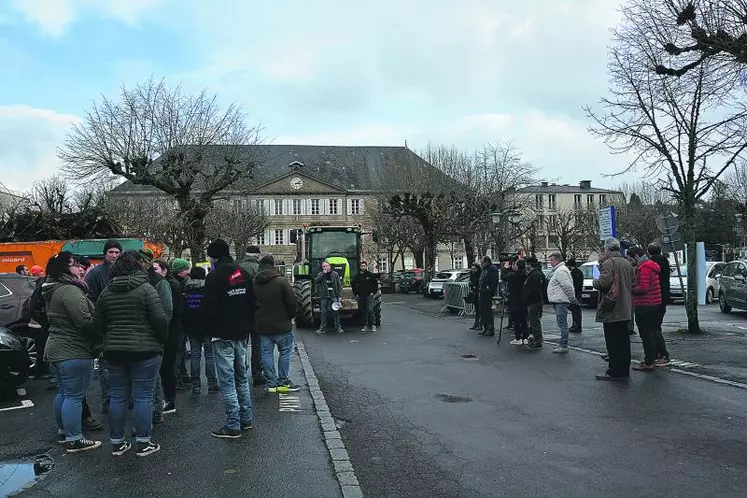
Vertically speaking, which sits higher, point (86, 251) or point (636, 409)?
point (86, 251)

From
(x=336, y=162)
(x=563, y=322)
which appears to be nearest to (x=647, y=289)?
(x=563, y=322)

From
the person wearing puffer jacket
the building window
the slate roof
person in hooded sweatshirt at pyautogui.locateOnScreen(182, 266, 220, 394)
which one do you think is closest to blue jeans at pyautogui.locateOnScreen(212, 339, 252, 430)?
person in hooded sweatshirt at pyautogui.locateOnScreen(182, 266, 220, 394)

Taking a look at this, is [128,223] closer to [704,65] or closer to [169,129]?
[169,129]

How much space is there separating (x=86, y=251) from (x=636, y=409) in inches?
698

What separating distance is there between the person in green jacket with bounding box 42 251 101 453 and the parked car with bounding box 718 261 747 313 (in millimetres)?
18787

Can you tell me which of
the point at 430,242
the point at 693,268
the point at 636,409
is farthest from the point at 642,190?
the point at 636,409

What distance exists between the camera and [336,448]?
605cm

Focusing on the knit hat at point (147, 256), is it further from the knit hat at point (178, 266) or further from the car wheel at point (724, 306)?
the car wheel at point (724, 306)

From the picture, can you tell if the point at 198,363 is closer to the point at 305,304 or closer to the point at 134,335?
the point at 134,335

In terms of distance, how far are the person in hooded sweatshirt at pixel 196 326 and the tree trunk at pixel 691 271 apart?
35.6 feet

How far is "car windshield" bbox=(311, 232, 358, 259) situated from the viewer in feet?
67.1

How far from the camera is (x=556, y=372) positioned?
33.2ft

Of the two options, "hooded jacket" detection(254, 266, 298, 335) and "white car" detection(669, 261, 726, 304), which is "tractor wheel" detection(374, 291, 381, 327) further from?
"white car" detection(669, 261, 726, 304)

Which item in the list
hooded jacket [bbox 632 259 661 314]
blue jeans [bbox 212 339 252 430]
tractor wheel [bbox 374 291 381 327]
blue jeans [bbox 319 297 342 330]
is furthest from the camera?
tractor wheel [bbox 374 291 381 327]
